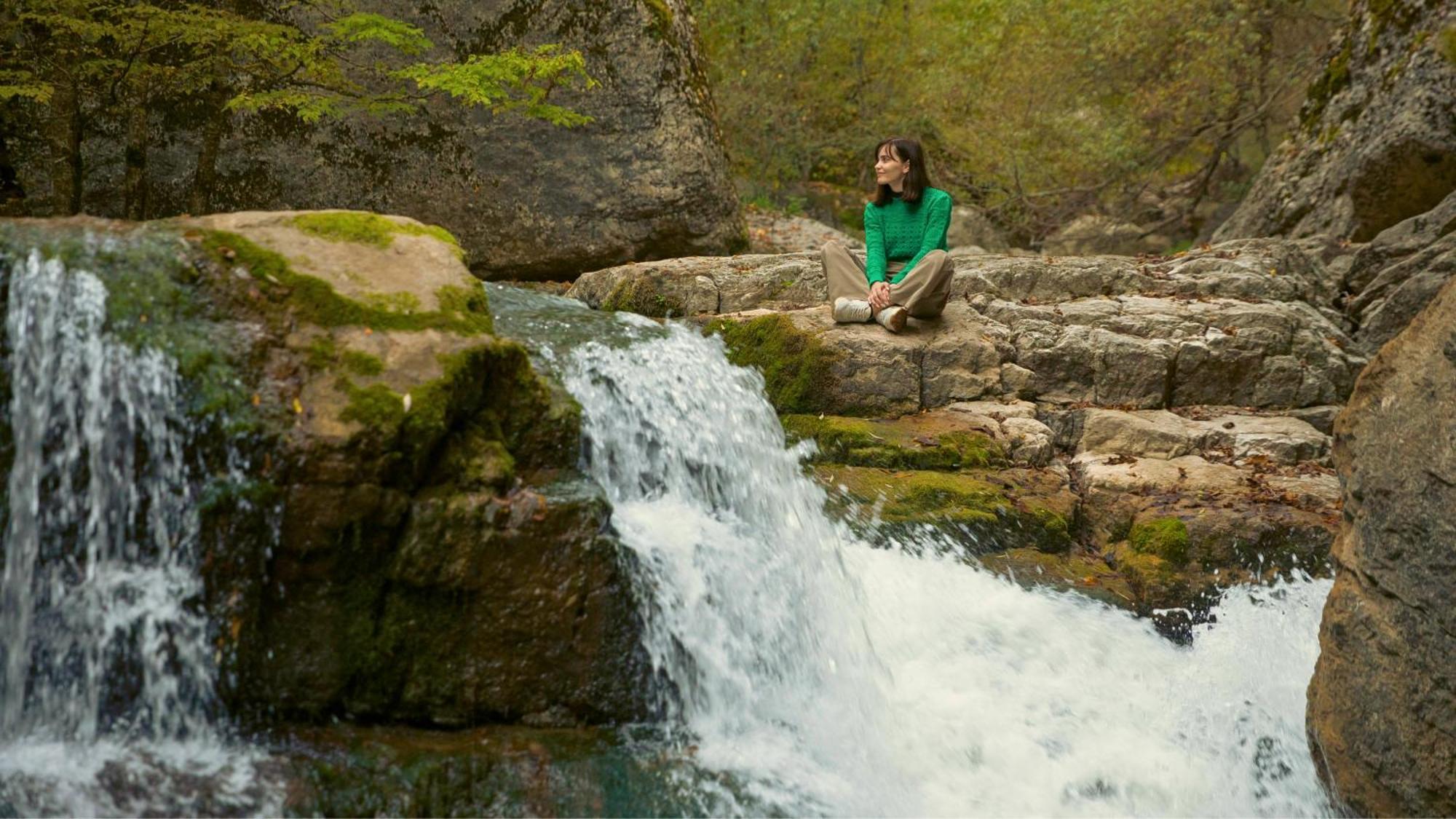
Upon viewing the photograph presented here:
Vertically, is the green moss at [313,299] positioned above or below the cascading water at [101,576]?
above

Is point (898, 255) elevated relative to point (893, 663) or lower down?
elevated

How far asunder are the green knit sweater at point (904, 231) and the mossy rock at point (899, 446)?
130cm

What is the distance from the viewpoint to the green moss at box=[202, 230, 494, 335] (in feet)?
13.2

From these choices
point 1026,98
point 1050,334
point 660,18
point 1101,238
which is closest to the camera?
point 1050,334

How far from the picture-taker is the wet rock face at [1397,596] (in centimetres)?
358

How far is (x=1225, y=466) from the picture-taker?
6.23 meters

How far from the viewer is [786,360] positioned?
7004mm

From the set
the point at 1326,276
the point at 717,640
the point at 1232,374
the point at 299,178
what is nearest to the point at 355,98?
the point at 299,178

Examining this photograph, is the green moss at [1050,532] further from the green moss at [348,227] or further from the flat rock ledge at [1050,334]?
the green moss at [348,227]

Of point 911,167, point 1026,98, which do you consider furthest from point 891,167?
point 1026,98

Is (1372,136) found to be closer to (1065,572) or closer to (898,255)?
(898,255)

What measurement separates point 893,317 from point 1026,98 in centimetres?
1018

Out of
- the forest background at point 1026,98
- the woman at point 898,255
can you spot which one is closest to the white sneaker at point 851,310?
the woman at point 898,255

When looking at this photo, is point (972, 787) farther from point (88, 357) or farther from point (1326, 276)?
point (1326, 276)
